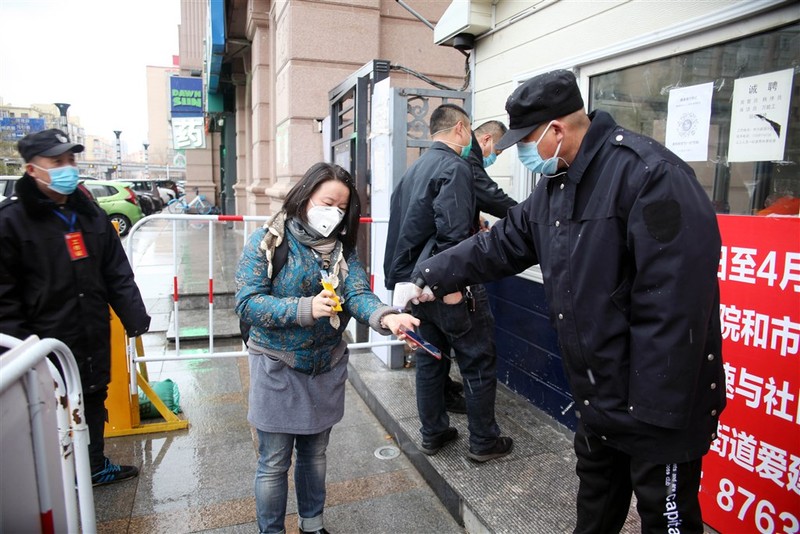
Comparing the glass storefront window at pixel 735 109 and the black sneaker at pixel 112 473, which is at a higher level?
the glass storefront window at pixel 735 109

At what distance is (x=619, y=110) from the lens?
317cm

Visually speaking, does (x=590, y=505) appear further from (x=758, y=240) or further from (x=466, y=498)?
(x=758, y=240)

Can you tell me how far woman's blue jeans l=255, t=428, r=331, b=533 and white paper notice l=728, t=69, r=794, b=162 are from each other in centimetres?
223

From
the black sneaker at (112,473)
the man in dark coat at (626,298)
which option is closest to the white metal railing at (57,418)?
the man in dark coat at (626,298)

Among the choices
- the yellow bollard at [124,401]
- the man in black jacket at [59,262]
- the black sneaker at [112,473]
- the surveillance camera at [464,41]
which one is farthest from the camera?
the surveillance camera at [464,41]

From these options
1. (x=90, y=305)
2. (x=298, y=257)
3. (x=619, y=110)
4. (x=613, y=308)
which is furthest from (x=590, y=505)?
(x=90, y=305)

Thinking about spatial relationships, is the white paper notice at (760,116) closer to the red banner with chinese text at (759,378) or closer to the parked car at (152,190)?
the red banner with chinese text at (759,378)

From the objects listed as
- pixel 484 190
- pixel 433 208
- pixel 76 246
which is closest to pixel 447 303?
pixel 433 208

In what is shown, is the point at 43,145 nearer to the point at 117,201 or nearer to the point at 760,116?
the point at 760,116

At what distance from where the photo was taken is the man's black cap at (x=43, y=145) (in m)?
2.75

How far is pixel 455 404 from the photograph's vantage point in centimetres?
402

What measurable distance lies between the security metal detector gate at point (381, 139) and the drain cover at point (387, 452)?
1.07 m

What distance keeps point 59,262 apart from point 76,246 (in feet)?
0.38

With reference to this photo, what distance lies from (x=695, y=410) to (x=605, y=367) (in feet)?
0.91
